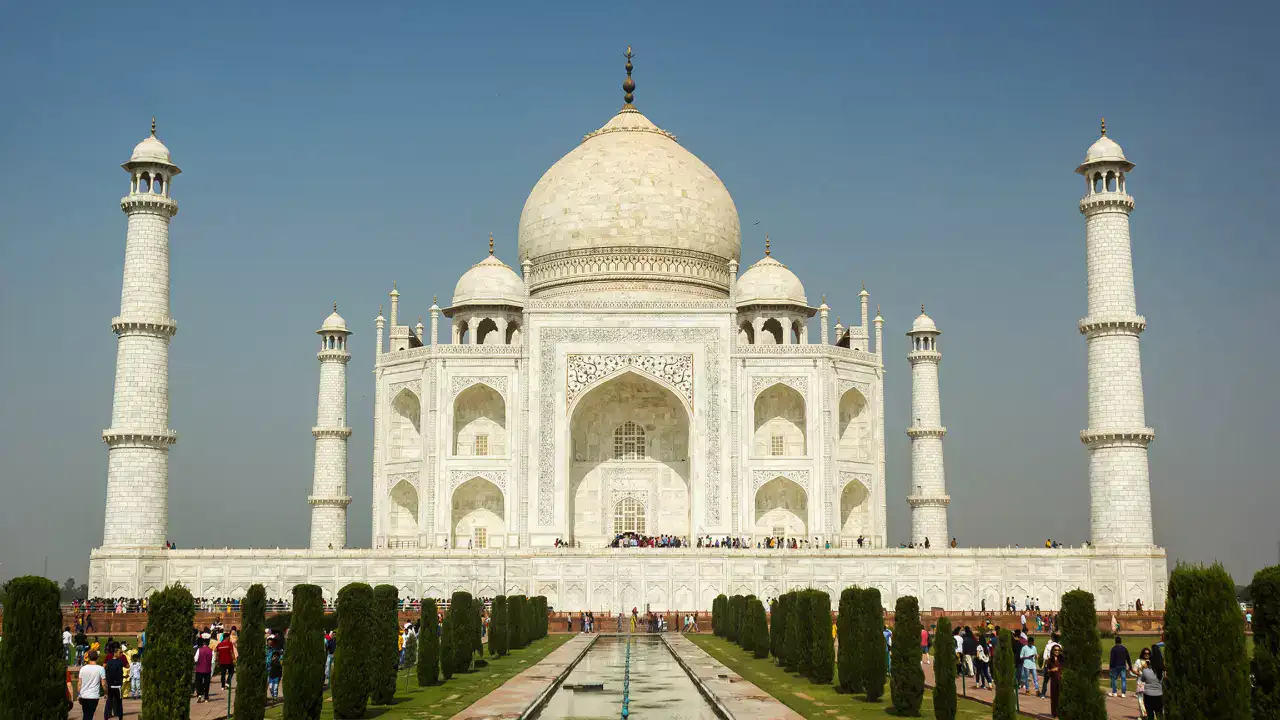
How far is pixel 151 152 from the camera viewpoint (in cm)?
2572

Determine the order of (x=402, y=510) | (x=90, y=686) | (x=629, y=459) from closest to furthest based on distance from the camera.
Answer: (x=90, y=686) → (x=402, y=510) → (x=629, y=459)

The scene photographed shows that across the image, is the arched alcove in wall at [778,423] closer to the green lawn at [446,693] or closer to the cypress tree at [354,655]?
the green lawn at [446,693]

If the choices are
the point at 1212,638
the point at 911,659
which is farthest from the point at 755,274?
the point at 1212,638

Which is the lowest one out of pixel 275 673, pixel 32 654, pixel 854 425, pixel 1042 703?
pixel 1042 703

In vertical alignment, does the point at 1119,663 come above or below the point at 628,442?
below

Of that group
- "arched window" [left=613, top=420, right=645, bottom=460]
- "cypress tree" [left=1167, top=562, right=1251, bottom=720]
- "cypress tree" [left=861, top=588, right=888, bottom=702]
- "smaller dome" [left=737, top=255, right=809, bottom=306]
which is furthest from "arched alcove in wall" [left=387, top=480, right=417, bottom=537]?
"cypress tree" [left=1167, top=562, right=1251, bottom=720]

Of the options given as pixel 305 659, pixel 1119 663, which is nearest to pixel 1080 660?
pixel 1119 663

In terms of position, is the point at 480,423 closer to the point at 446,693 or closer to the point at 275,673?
the point at 275,673

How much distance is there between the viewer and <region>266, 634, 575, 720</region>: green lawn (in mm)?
12461

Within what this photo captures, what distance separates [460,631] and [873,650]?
510cm

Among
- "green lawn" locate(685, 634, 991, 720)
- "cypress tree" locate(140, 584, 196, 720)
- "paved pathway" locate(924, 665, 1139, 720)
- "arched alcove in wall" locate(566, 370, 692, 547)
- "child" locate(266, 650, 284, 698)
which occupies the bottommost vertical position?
"paved pathway" locate(924, 665, 1139, 720)

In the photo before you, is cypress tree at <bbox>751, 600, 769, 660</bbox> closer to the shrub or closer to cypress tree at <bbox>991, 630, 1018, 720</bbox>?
the shrub

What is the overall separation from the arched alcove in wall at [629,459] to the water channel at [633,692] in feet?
33.7

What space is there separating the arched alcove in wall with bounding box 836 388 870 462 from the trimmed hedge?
17833 millimetres
